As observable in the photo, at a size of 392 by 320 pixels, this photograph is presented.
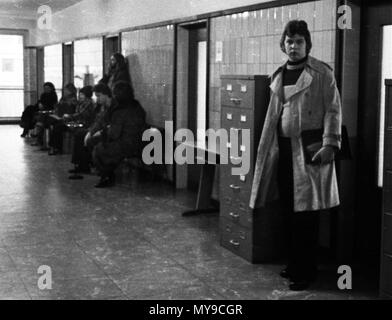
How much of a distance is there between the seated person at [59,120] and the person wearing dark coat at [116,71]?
55.0 inches

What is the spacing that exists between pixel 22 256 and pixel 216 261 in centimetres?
147

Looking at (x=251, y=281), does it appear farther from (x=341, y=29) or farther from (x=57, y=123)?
(x=57, y=123)

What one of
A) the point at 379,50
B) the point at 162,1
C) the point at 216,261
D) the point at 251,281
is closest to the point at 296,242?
the point at 251,281

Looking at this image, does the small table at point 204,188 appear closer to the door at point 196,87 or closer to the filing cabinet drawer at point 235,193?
the door at point 196,87

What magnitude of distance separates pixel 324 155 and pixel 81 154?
210 inches

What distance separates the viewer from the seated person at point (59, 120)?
10.8m

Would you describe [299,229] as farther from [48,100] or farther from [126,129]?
[48,100]

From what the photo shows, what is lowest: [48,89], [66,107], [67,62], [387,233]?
[387,233]

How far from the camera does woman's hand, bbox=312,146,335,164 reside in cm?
408

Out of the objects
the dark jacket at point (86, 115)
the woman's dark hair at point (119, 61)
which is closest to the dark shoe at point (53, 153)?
the dark jacket at point (86, 115)

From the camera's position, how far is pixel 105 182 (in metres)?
7.94

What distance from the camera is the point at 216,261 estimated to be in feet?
15.7

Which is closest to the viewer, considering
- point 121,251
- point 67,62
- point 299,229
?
point 299,229

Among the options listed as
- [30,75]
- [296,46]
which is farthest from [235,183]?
[30,75]
